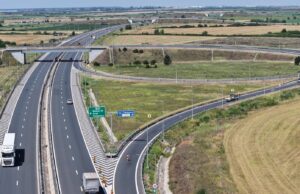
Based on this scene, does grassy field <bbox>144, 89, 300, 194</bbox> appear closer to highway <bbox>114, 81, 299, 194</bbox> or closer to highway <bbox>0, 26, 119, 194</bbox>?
highway <bbox>114, 81, 299, 194</bbox>

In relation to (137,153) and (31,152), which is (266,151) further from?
(31,152)

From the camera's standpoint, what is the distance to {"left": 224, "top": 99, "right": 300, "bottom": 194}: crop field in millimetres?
87762

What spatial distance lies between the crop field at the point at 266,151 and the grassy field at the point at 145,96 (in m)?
23.4

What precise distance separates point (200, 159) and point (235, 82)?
300ft

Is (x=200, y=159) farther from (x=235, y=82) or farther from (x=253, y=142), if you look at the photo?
(x=235, y=82)

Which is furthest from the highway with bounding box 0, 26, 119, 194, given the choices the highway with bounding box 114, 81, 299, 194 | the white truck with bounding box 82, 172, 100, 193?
the highway with bounding box 114, 81, 299, 194

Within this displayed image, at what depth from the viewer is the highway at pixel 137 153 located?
85700mm

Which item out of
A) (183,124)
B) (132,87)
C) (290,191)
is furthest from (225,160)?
(132,87)

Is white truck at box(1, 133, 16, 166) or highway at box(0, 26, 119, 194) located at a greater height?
white truck at box(1, 133, 16, 166)

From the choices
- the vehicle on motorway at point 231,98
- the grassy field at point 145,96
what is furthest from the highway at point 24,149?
the vehicle on motorway at point 231,98

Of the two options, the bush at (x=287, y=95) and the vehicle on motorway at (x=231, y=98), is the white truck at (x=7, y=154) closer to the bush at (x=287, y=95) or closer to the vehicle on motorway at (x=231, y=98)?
the vehicle on motorway at (x=231, y=98)

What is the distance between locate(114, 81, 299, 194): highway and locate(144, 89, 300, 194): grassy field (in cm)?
189

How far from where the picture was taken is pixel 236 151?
107 meters

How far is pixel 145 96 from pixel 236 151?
213ft
